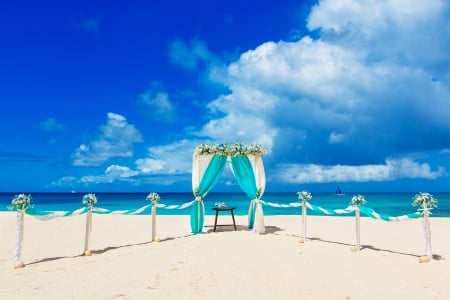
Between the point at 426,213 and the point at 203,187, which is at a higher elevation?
the point at 203,187

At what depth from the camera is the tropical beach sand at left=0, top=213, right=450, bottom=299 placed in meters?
6.33

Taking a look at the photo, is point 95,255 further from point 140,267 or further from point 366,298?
point 366,298

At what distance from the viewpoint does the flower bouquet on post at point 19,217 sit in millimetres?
8398

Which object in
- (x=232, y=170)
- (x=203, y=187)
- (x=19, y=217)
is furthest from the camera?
(x=232, y=170)

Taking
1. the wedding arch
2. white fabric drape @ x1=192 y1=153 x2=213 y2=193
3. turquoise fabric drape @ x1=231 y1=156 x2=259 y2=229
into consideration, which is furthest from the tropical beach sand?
white fabric drape @ x1=192 y1=153 x2=213 y2=193

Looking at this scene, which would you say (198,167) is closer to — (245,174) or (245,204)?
(245,174)

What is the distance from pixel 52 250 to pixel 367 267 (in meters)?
8.23

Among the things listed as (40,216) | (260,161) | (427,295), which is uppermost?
(260,161)

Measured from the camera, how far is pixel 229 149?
13.3 meters

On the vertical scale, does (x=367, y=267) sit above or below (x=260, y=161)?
below

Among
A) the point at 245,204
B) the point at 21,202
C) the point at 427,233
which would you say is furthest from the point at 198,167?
the point at 245,204

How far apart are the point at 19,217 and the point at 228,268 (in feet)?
16.2

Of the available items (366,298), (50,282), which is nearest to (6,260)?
(50,282)

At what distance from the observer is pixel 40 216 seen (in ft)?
30.3
